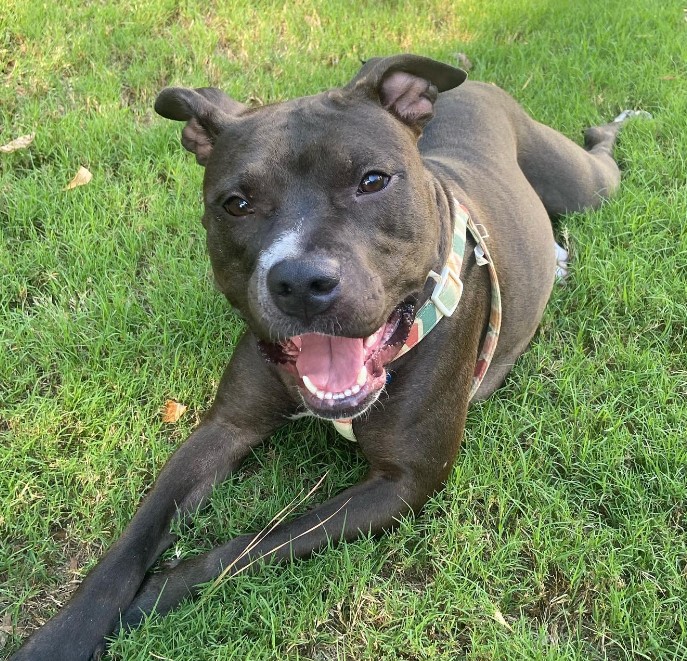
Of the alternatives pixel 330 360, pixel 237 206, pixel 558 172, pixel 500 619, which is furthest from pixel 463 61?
pixel 500 619

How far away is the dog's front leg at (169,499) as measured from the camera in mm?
2535

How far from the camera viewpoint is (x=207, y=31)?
5738mm

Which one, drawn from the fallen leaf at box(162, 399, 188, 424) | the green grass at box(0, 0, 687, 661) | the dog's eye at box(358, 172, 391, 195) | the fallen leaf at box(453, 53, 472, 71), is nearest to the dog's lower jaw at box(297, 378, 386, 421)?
the green grass at box(0, 0, 687, 661)

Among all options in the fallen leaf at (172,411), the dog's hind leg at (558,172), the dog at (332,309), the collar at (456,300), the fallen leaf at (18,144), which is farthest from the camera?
the fallen leaf at (18,144)

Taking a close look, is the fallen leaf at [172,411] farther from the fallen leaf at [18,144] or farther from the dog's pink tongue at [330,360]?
the fallen leaf at [18,144]

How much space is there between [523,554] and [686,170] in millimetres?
2986

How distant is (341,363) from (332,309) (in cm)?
33

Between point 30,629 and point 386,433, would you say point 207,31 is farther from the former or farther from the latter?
point 30,629

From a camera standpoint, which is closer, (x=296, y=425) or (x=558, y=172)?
(x=296, y=425)

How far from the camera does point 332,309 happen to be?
2385 millimetres

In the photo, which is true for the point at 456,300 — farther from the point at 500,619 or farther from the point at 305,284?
the point at 500,619

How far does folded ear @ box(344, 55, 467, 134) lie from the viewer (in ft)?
9.48

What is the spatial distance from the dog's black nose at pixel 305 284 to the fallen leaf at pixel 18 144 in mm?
3040

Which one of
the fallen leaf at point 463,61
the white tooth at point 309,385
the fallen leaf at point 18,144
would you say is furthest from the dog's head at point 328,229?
the fallen leaf at point 463,61
